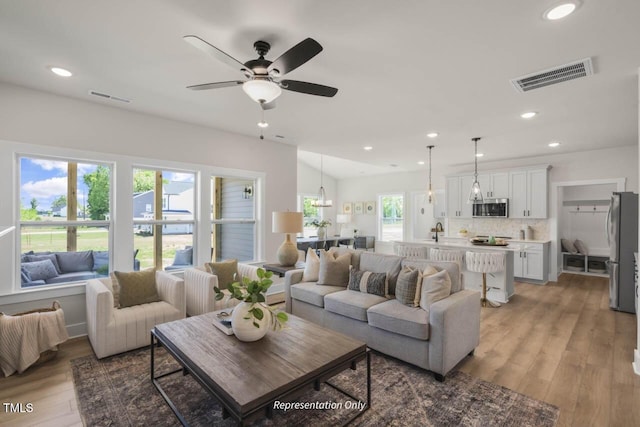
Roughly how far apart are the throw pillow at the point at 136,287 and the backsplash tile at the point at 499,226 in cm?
675

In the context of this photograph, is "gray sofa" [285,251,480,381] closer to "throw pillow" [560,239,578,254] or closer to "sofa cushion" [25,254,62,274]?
"sofa cushion" [25,254,62,274]

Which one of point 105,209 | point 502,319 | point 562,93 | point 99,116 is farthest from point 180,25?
point 502,319

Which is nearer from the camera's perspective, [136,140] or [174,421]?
[174,421]

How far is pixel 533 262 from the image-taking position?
6086mm

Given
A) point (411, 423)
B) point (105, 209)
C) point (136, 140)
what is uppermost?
point (136, 140)

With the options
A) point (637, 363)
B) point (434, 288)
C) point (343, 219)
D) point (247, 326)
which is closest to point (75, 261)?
point (247, 326)

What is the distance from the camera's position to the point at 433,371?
101 inches

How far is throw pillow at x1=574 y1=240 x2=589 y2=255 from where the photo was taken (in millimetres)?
6961

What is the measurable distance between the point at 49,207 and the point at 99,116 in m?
1.16

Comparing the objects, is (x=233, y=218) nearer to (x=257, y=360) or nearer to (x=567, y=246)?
(x=257, y=360)

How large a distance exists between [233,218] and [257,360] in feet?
11.1

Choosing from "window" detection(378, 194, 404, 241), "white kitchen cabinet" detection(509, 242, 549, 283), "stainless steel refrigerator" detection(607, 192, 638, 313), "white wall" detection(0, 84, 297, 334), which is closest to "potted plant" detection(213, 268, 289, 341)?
"white wall" detection(0, 84, 297, 334)

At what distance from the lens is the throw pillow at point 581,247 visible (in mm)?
6961

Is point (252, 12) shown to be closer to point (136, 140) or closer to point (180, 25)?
point (180, 25)
